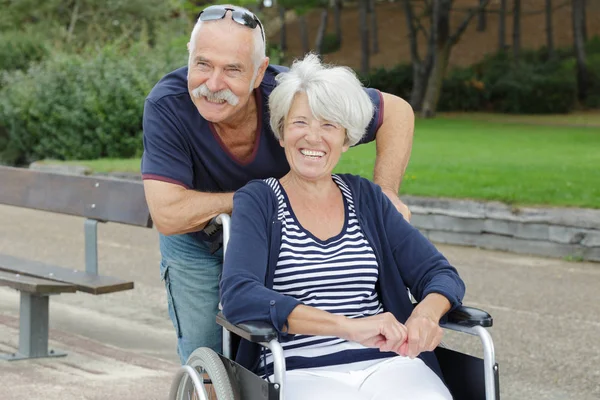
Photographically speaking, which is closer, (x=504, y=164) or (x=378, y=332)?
(x=378, y=332)

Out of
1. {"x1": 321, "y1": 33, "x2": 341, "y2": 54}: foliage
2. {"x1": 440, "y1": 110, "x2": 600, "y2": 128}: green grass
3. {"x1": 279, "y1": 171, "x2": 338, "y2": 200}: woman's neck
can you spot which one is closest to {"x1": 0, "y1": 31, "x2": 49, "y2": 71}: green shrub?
{"x1": 440, "y1": 110, "x2": 600, "y2": 128}: green grass

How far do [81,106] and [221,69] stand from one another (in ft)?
48.2

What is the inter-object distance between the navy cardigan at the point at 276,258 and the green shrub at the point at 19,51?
20003mm

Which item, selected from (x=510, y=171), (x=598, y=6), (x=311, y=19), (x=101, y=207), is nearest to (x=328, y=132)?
(x=101, y=207)

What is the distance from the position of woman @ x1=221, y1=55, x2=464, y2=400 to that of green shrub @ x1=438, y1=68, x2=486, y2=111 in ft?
95.5

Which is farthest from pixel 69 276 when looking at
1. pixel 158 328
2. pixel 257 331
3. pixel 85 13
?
pixel 85 13

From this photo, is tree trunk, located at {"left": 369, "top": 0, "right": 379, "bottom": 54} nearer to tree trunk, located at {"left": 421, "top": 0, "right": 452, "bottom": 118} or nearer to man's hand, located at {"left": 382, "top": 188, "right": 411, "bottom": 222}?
tree trunk, located at {"left": 421, "top": 0, "right": 452, "bottom": 118}

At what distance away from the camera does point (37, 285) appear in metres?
5.36

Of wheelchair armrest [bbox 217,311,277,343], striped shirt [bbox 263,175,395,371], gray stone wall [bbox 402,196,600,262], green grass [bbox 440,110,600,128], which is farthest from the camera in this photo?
green grass [bbox 440,110,600,128]

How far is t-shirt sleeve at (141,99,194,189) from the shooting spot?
3.49 meters

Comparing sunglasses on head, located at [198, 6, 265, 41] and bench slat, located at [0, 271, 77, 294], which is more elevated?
sunglasses on head, located at [198, 6, 265, 41]

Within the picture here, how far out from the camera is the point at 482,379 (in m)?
3.18

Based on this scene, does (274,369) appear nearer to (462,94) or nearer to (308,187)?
(308,187)

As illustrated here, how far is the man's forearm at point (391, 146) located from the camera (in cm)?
374
